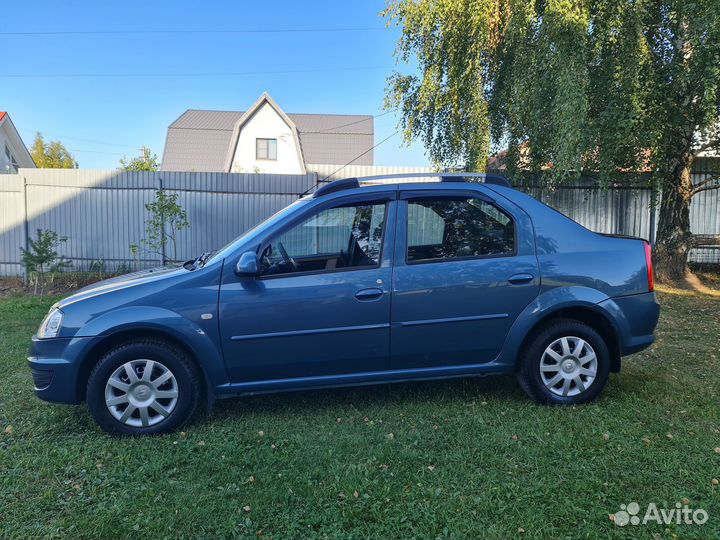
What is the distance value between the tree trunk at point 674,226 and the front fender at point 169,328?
358 inches

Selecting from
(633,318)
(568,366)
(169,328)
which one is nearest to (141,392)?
(169,328)

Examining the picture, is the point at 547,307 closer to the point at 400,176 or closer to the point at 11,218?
the point at 400,176

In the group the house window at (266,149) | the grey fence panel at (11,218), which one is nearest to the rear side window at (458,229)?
the grey fence panel at (11,218)

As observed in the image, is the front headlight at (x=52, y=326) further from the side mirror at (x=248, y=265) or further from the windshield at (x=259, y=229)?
the side mirror at (x=248, y=265)

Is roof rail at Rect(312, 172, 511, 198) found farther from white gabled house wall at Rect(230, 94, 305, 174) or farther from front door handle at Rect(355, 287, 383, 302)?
white gabled house wall at Rect(230, 94, 305, 174)

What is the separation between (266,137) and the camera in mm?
29672

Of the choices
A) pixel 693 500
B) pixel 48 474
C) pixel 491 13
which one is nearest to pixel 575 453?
pixel 693 500

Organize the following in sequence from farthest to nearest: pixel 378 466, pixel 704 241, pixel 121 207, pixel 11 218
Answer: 1. pixel 121 207
2. pixel 11 218
3. pixel 704 241
4. pixel 378 466

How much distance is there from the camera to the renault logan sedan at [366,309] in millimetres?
3553

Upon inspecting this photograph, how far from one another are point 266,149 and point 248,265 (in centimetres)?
2760

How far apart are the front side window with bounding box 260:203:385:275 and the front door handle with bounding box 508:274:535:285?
3.31 ft

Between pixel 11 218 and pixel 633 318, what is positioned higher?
pixel 11 218

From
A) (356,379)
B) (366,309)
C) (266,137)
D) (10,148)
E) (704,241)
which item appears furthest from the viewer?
(266,137)

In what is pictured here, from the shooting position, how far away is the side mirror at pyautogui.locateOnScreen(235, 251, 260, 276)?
3535 mm
